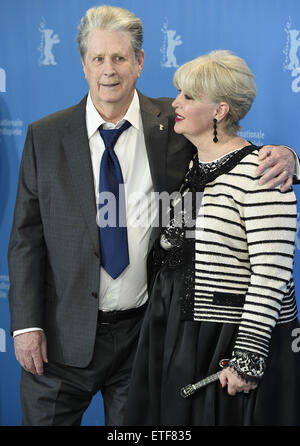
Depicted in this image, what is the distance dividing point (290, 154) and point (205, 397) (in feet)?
2.62

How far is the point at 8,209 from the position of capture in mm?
2812

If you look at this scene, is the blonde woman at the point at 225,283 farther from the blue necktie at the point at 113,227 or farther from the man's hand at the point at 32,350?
the man's hand at the point at 32,350

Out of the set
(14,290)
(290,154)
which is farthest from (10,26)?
(290,154)

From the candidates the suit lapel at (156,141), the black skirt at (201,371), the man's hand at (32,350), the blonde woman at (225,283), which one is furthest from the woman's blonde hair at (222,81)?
the man's hand at (32,350)

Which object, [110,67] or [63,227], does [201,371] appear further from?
[110,67]

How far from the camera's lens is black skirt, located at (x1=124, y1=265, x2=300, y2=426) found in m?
1.78

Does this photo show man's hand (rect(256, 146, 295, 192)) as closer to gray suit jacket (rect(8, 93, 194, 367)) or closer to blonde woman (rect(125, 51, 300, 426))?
blonde woman (rect(125, 51, 300, 426))

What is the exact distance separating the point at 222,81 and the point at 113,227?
0.59 metres

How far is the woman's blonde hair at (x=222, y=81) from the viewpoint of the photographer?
176cm

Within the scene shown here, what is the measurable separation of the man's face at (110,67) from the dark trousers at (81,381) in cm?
76

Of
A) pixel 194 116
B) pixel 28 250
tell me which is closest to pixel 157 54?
pixel 194 116

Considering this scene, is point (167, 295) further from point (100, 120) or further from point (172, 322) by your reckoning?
point (100, 120)

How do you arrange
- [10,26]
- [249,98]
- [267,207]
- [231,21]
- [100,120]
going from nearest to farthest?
[267,207] < [249,98] < [100,120] < [231,21] < [10,26]

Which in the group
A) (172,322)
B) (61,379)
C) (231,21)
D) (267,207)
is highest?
(231,21)
